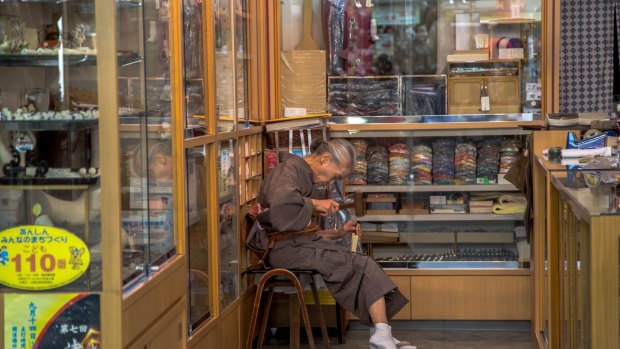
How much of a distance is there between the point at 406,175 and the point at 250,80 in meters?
1.48

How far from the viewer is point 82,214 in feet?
10.9

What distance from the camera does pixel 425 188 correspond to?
24.5ft

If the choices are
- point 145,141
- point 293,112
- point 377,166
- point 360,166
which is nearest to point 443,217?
point 377,166

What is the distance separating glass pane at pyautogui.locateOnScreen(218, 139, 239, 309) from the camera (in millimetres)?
5627

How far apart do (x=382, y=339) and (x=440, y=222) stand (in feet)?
6.66

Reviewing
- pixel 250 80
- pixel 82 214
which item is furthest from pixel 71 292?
pixel 250 80

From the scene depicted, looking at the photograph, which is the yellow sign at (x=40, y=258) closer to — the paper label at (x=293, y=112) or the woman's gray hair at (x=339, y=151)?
the woman's gray hair at (x=339, y=151)

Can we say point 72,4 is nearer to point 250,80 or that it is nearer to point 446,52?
point 250,80

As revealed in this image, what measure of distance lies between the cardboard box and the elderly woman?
1.20m

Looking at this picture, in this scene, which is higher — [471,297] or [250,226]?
[250,226]

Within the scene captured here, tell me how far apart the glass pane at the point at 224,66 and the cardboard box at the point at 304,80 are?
4.14 ft

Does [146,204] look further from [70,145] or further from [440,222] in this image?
[440,222]

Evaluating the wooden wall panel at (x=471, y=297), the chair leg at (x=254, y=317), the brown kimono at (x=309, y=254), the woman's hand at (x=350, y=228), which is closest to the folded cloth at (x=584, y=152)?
the brown kimono at (x=309, y=254)

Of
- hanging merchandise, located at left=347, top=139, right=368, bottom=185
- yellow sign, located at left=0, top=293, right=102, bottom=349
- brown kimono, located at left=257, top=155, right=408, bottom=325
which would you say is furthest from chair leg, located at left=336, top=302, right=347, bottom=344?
yellow sign, located at left=0, top=293, right=102, bottom=349
